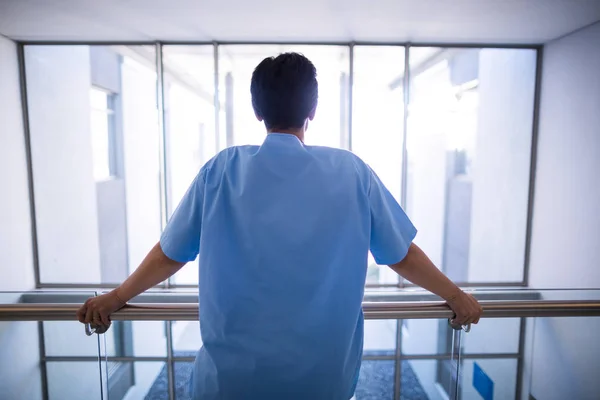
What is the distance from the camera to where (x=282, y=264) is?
0.73 metres

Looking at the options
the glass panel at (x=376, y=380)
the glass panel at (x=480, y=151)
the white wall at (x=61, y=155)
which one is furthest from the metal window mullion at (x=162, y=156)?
the glass panel at (x=376, y=380)

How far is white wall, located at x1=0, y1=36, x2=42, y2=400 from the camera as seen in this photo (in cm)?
353

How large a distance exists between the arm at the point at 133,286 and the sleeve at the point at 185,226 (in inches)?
0.9

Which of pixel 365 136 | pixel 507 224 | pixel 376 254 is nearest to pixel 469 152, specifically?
pixel 507 224

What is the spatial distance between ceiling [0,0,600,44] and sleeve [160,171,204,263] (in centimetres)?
231

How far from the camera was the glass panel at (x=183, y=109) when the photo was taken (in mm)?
4301

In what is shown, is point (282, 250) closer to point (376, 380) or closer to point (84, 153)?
point (84, 153)

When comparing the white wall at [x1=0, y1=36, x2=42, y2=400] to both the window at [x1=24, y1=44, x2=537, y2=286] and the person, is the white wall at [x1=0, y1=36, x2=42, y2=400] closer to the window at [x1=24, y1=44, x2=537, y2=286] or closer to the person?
the window at [x1=24, y1=44, x2=537, y2=286]

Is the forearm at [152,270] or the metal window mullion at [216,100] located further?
the metal window mullion at [216,100]

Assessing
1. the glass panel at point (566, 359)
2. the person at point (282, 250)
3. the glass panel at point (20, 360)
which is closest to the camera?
the person at point (282, 250)

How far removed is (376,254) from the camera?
2.71 ft

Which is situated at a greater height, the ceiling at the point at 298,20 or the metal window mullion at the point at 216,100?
the ceiling at the point at 298,20

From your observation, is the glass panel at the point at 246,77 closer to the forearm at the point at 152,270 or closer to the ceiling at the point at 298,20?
the ceiling at the point at 298,20

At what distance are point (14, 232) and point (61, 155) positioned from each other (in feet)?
3.12
